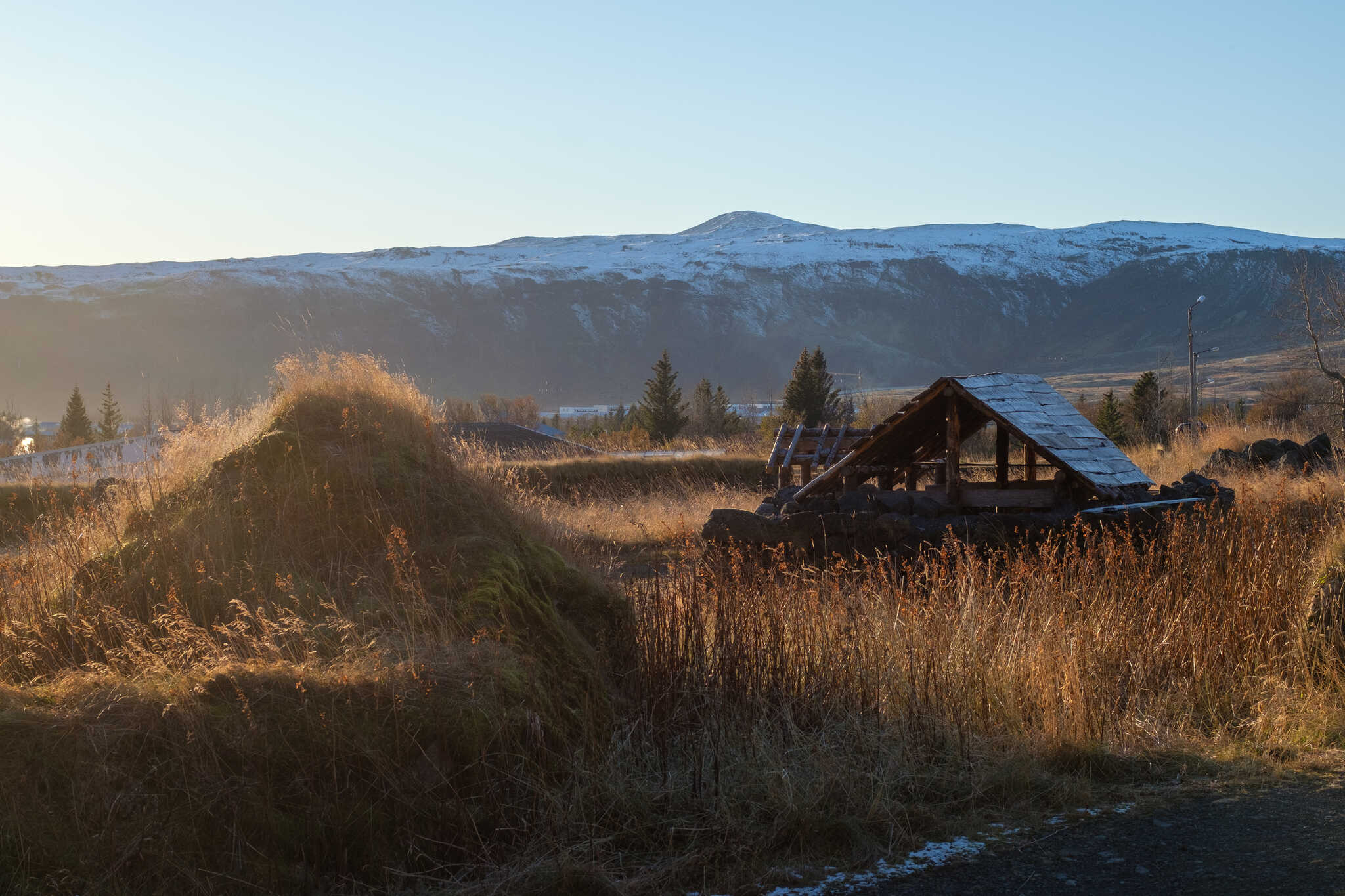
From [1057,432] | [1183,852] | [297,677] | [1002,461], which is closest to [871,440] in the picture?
[1002,461]

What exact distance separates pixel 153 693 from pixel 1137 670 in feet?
17.5

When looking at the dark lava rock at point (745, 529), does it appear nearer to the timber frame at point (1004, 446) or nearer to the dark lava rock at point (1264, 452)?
the timber frame at point (1004, 446)

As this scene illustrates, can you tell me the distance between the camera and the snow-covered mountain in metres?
151

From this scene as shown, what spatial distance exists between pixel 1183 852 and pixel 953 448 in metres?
8.18

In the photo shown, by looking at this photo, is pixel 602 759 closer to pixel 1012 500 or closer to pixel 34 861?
pixel 34 861

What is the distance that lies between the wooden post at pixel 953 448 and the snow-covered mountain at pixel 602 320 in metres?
129

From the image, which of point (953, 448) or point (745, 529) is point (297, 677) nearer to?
point (745, 529)

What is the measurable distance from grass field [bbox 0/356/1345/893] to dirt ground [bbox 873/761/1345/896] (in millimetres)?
289

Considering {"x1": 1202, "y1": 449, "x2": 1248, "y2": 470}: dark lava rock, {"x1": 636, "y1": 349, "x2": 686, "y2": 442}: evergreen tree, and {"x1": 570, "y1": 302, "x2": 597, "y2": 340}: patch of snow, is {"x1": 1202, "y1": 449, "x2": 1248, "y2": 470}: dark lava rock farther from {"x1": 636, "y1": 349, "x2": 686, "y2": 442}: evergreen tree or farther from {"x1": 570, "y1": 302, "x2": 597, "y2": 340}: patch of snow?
{"x1": 570, "y1": 302, "x2": 597, "y2": 340}: patch of snow

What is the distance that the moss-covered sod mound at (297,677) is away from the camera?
147 inches

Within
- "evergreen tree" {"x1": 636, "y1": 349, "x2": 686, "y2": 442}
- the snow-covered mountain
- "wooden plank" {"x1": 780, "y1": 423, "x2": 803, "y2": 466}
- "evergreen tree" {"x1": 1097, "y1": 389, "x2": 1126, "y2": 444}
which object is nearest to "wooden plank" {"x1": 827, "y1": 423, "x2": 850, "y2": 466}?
"wooden plank" {"x1": 780, "y1": 423, "x2": 803, "y2": 466}

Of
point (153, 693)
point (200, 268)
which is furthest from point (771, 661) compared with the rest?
point (200, 268)

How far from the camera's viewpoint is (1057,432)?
11.8 meters

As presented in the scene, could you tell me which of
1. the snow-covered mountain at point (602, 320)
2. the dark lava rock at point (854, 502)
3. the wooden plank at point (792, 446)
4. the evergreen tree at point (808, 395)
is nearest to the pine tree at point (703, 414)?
the evergreen tree at point (808, 395)
